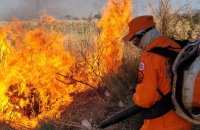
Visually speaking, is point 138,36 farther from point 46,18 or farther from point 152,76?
point 46,18

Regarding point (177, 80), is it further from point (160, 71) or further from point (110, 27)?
point (110, 27)

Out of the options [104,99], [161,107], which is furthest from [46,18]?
[161,107]

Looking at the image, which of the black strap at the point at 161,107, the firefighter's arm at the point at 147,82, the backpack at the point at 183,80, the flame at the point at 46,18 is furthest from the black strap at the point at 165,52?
the flame at the point at 46,18

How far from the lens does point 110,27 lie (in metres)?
9.24

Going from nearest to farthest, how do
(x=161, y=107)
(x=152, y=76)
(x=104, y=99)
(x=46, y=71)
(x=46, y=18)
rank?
(x=152, y=76), (x=161, y=107), (x=104, y=99), (x=46, y=71), (x=46, y=18)

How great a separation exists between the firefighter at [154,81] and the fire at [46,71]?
4217 mm

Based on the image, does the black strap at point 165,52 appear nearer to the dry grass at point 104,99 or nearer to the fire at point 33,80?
the dry grass at point 104,99

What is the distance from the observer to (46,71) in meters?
8.85

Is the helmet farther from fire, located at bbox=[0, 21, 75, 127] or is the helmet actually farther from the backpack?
fire, located at bbox=[0, 21, 75, 127]

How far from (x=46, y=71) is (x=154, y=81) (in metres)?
4.97

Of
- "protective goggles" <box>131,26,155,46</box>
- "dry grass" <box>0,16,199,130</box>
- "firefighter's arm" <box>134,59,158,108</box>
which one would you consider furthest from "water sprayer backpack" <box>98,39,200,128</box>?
"dry grass" <box>0,16,199,130</box>

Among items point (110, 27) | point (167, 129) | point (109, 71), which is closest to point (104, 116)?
point (109, 71)

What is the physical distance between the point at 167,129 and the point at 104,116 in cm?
311

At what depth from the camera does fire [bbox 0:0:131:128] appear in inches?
348
